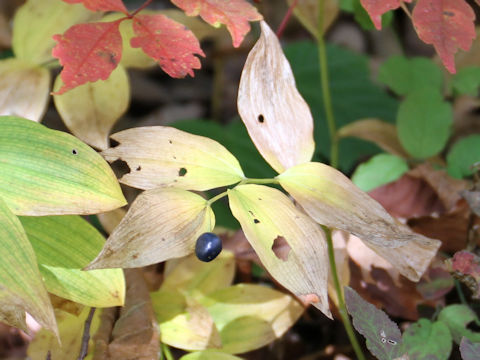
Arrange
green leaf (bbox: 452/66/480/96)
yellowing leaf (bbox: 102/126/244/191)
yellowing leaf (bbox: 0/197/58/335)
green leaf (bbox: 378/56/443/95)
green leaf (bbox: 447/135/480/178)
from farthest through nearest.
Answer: green leaf (bbox: 378/56/443/95) < green leaf (bbox: 452/66/480/96) < green leaf (bbox: 447/135/480/178) < yellowing leaf (bbox: 102/126/244/191) < yellowing leaf (bbox: 0/197/58/335)

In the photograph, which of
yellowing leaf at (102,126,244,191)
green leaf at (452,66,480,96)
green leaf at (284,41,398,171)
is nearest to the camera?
yellowing leaf at (102,126,244,191)

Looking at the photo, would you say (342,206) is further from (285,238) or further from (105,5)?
(105,5)

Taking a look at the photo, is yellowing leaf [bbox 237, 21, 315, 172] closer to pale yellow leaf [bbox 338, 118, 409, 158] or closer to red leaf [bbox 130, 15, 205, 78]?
red leaf [bbox 130, 15, 205, 78]

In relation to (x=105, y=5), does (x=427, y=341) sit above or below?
below

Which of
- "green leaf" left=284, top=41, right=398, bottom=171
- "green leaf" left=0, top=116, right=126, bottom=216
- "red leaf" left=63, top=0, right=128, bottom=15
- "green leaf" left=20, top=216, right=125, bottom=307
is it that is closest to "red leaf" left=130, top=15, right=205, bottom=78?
"red leaf" left=63, top=0, right=128, bottom=15

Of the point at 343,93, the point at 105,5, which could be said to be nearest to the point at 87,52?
the point at 105,5

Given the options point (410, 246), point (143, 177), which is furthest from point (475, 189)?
point (143, 177)
